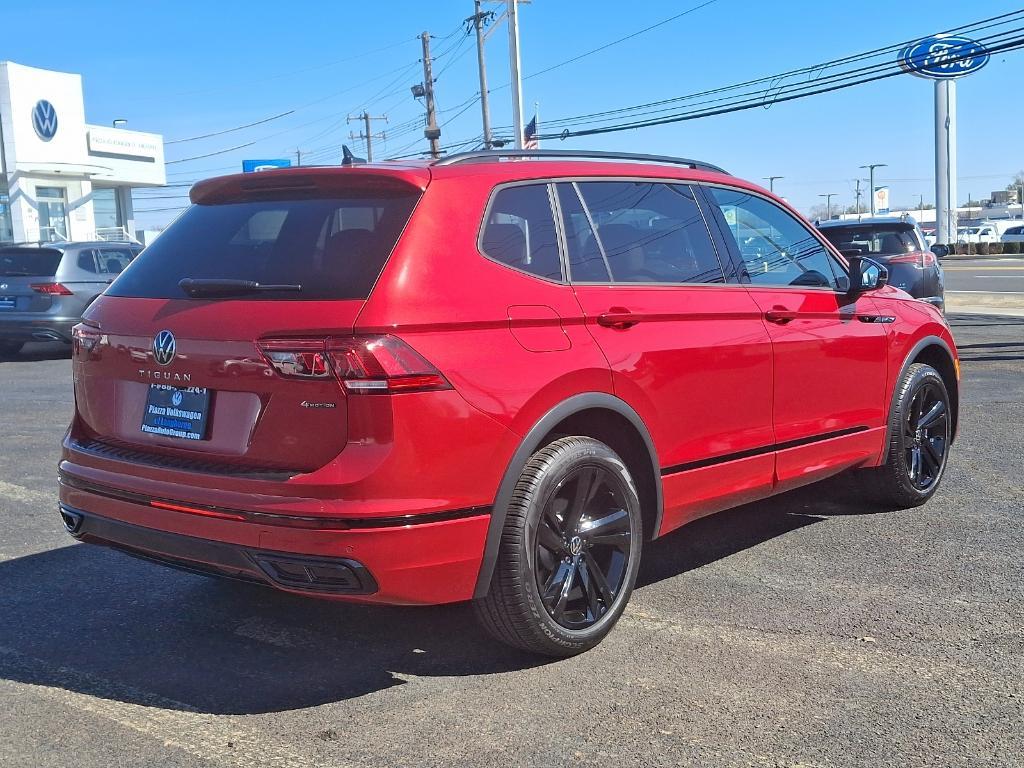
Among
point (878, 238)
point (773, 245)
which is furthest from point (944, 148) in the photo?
point (773, 245)

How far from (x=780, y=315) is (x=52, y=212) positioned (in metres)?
40.7

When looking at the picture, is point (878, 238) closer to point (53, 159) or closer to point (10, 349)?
point (10, 349)

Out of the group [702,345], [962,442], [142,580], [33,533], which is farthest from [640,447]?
[962,442]

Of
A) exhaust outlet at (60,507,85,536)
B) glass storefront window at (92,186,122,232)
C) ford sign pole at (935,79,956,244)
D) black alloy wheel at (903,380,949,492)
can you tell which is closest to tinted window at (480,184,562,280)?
exhaust outlet at (60,507,85,536)

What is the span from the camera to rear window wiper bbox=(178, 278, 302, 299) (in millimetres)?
3555

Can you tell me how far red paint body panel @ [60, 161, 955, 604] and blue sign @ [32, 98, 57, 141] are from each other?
127 feet

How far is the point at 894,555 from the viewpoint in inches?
201

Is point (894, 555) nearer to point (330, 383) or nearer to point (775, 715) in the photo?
point (775, 715)

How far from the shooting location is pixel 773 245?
512 centimetres

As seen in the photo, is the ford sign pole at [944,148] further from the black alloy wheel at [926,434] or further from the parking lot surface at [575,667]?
the parking lot surface at [575,667]

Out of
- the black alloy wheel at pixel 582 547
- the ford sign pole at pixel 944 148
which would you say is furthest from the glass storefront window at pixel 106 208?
the black alloy wheel at pixel 582 547

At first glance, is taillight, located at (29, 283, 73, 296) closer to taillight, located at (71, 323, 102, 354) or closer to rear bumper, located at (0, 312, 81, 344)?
rear bumper, located at (0, 312, 81, 344)

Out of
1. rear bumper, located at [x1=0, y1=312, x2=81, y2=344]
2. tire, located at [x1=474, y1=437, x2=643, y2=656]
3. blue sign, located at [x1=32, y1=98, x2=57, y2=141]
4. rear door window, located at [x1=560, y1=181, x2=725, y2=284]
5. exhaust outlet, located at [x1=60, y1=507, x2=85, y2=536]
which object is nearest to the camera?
tire, located at [x1=474, y1=437, x2=643, y2=656]

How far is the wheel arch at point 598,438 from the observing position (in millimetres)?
3587
